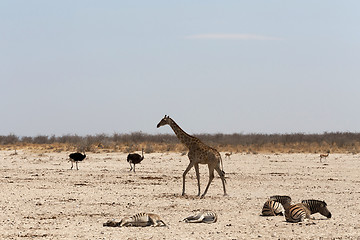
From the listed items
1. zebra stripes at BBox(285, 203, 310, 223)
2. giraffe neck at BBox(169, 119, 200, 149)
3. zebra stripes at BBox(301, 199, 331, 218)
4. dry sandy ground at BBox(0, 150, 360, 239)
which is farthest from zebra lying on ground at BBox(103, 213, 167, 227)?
giraffe neck at BBox(169, 119, 200, 149)

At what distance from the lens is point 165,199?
16.3m

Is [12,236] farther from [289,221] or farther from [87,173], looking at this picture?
[87,173]

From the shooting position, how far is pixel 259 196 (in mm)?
17359

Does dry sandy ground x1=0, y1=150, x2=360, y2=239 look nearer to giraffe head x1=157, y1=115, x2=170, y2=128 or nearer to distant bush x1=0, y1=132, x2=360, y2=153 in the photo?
giraffe head x1=157, y1=115, x2=170, y2=128

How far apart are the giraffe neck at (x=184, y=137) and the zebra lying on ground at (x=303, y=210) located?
4.96 meters

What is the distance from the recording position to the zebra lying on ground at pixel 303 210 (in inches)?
476

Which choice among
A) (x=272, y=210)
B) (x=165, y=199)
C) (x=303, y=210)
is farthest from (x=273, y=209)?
(x=165, y=199)

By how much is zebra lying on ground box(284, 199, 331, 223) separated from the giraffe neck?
496cm

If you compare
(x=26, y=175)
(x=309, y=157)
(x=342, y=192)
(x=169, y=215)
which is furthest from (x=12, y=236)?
(x=309, y=157)

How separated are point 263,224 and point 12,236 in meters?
4.53

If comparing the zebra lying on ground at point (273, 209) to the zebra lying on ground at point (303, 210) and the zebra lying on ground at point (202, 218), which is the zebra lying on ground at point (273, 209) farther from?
the zebra lying on ground at point (202, 218)

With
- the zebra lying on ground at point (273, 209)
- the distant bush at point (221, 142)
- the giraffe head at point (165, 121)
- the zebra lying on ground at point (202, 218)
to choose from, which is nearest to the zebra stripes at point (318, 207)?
the zebra lying on ground at point (273, 209)

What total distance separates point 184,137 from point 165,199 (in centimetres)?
204

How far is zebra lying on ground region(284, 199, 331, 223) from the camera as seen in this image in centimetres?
1209
